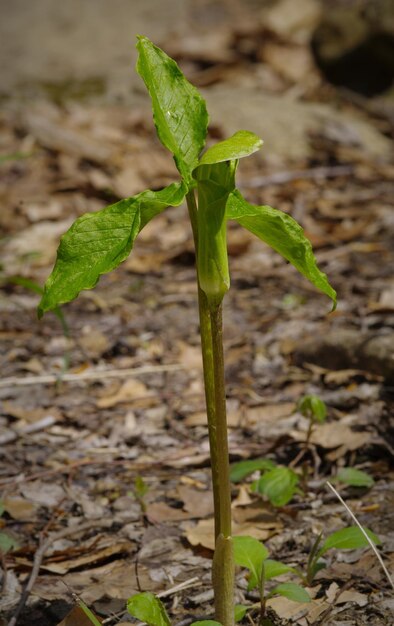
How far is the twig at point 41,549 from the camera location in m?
1.50

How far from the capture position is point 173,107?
1.17 meters

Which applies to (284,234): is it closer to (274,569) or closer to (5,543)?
(274,569)

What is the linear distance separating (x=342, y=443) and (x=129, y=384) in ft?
3.02

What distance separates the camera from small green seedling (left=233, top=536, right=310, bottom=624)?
Answer: 1372 mm

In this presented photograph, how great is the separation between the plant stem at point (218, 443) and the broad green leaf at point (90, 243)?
10 centimetres

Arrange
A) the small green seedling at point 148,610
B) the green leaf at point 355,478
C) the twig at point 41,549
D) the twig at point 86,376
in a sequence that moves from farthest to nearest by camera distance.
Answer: the twig at point 86,376, the green leaf at point 355,478, the twig at point 41,549, the small green seedling at point 148,610

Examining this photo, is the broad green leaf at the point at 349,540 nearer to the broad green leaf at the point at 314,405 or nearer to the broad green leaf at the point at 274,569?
the broad green leaf at the point at 274,569

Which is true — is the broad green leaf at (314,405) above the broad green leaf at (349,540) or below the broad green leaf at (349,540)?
above

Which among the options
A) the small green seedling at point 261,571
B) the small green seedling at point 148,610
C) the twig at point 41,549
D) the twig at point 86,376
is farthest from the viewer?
the twig at point 86,376

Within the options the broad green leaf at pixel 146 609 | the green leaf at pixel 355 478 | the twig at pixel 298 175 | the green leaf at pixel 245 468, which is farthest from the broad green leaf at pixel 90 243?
the twig at pixel 298 175

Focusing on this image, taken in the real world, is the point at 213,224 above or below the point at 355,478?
above

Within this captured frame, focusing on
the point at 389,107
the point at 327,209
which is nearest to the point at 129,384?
the point at 327,209

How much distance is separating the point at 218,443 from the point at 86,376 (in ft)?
5.30

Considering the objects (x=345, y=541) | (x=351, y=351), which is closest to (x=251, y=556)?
(x=345, y=541)
